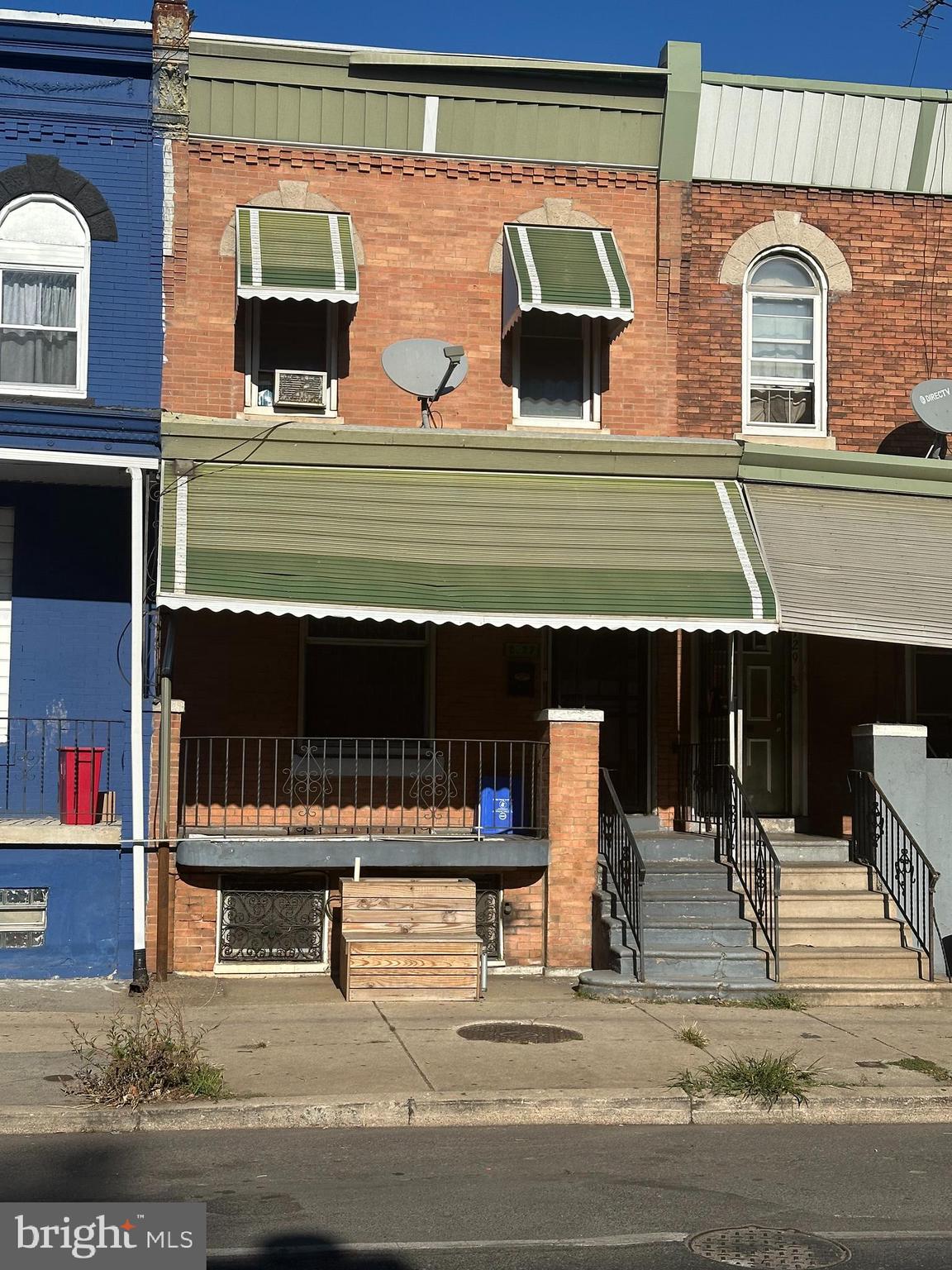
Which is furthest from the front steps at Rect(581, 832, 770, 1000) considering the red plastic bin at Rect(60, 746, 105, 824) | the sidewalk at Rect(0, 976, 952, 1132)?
the red plastic bin at Rect(60, 746, 105, 824)

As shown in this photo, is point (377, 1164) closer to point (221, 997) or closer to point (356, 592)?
point (221, 997)

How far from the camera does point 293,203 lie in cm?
1487

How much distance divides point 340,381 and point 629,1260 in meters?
10.4

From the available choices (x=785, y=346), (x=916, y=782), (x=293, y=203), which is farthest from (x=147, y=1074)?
(x=785, y=346)

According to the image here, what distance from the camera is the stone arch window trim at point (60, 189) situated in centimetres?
1367

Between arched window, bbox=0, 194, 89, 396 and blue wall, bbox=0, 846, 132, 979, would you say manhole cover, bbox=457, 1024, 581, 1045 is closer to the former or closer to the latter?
blue wall, bbox=0, 846, 132, 979

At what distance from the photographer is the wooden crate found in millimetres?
11930

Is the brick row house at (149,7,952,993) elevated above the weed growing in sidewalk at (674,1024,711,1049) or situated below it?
above

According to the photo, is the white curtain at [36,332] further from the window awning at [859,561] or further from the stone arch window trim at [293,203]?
the window awning at [859,561]

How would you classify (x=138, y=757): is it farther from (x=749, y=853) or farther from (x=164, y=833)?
(x=749, y=853)

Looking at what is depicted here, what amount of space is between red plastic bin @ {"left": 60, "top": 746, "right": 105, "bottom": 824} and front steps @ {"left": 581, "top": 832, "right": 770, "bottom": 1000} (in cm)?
451

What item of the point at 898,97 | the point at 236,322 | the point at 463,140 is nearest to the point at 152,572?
the point at 236,322

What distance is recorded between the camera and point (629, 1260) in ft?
19.6

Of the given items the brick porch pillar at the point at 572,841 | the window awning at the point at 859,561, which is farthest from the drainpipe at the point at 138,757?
the window awning at the point at 859,561
